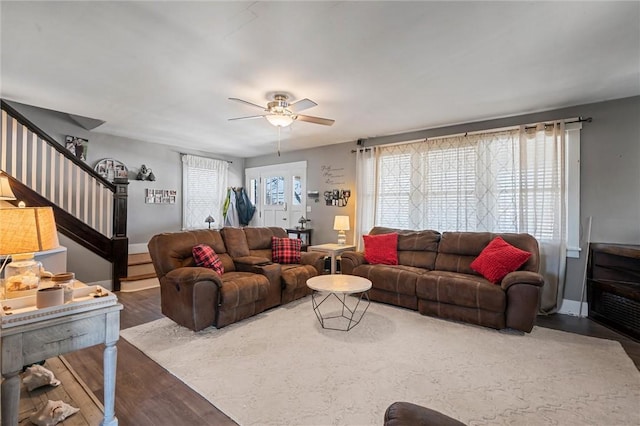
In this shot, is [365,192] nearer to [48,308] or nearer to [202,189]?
[202,189]

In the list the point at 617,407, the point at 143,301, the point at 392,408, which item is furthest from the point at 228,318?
the point at 617,407

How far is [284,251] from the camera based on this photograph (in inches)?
166

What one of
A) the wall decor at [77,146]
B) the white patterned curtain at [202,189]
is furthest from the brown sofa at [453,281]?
the wall decor at [77,146]

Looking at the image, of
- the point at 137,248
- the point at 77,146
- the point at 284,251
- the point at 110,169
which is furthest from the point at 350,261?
the point at 77,146

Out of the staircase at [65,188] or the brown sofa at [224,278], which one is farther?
the staircase at [65,188]

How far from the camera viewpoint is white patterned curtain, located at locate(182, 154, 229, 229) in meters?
6.17

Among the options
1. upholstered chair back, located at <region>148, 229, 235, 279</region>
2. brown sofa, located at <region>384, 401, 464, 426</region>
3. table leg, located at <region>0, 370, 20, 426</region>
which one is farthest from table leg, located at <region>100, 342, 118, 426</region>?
upholstered chair back, located at <region>148, 229, 235, 279</region>

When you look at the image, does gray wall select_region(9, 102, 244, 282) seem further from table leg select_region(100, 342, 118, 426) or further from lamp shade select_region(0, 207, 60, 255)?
table leg select_region(100, 342, 118, 426)

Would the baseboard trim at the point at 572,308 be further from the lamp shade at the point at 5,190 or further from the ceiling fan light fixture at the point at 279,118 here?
the lamp shade at the point at 5,190

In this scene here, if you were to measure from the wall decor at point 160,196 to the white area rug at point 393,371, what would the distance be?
3259 mm

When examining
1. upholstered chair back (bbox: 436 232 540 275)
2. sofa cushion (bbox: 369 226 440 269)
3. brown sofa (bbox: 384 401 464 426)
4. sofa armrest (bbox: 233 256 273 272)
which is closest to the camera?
brown sofa (bbox: 384 401 464 426)

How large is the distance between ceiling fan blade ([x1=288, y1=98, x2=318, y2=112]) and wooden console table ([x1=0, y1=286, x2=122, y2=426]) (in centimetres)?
227

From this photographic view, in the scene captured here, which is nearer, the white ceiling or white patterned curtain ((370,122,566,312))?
the white ceiling

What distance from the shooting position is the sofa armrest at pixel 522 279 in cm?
288
